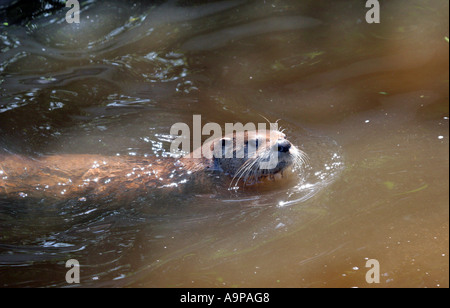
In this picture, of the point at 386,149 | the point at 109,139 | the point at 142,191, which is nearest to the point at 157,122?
the point at 109,139

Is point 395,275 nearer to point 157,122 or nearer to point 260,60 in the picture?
point 157,122

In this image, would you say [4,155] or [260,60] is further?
[260,60]

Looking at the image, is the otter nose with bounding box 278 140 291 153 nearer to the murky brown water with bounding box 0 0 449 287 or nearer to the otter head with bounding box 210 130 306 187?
the otter head with bounding box 210 130 306 187

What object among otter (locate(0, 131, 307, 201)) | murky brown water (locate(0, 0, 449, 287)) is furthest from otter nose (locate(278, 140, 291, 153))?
murky brown water (locate(0, 0, 449, 287))
